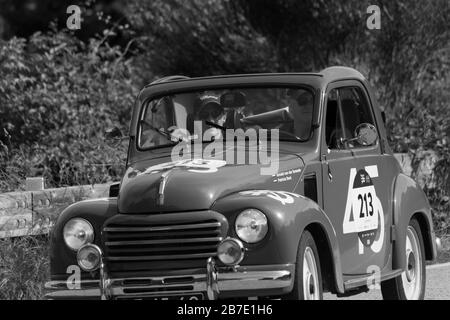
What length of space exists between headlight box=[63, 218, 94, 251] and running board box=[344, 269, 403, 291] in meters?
1.72

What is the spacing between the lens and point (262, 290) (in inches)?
261

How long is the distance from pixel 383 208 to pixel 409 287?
78 cm

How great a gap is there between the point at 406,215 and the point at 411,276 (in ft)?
1.80

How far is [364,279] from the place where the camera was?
7.86m

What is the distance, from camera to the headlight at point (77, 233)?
7.15 metres

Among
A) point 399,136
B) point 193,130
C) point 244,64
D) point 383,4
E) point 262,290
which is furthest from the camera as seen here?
point 244,64

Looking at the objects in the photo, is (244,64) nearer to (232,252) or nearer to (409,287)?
(409,287)

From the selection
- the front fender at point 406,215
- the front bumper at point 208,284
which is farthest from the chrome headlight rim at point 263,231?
the front fender at point 406,215

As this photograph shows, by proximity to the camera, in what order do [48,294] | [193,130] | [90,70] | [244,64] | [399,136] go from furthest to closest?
1. [244,64]
2. [90,70]
3. [399,136]
4. [193,130]
5. [48,294]

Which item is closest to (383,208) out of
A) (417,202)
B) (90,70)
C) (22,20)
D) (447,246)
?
(417,202)

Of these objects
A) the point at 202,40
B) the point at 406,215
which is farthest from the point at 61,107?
the point at 406,215

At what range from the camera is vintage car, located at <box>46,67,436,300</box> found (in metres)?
6.77

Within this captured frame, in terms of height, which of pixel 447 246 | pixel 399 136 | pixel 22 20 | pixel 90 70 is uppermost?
pixel 22 20

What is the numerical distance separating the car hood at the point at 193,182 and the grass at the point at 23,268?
1.76m
